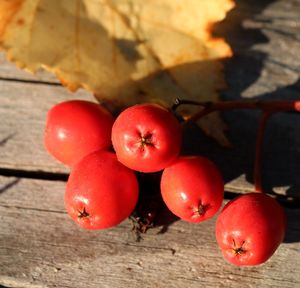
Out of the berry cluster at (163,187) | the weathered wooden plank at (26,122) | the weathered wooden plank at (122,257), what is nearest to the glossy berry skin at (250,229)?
the berry cluster at (163,187)

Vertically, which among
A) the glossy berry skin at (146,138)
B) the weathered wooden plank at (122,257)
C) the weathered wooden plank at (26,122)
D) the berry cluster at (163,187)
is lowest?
the weathered wooden plank at (122,257)

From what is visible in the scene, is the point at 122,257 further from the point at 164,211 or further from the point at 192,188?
the point at 192,188

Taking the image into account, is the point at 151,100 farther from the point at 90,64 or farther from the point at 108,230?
the point at 108,230

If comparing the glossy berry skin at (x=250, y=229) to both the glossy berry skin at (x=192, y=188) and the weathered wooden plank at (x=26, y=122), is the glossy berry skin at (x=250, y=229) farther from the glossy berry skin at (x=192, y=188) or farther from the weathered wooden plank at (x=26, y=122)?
the weathered wooden plank at (x=26, y=122)

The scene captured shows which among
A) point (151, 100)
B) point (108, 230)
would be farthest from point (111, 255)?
point (151, 100)

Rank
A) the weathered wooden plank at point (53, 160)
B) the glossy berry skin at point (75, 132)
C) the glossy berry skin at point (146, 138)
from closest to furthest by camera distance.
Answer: the glossy berry skin at point (146, 138)
the glossy berry skin at point (75, 132)
the weathered wooden plank at point (53, 160)

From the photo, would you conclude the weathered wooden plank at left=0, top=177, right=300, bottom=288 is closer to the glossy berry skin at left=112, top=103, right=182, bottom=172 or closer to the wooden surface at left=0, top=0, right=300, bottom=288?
the wooden surface at left=0, top=0, right=300, bottom=288

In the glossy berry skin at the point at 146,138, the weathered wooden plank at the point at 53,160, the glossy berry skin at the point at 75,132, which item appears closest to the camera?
the glossy berry skin at the point at 146,138
